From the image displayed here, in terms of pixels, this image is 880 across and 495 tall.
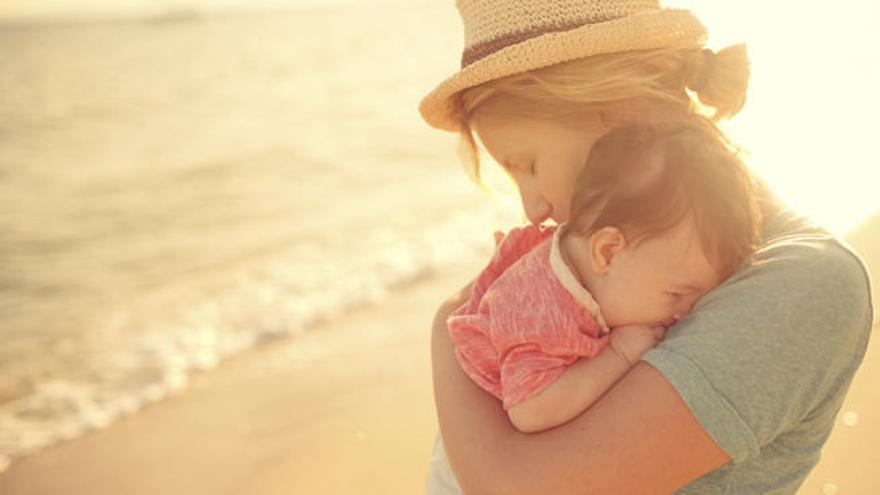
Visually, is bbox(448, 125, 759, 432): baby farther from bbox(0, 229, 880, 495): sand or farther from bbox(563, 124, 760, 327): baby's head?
bbox(0, 229, 880, 495): sand

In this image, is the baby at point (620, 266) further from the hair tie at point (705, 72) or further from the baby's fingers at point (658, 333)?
the hair tie at point (705, 72)

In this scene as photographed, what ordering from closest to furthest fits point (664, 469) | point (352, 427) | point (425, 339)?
1. point (664, 469)
2. point (352, 427)
3. point (425, 339)

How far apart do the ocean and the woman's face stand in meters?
3.66

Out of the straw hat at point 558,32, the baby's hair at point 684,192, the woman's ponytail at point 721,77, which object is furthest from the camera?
the woman's ponytail at point 721,77

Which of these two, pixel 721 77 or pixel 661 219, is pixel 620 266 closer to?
pixel 661 219

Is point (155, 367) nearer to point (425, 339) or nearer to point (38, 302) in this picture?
point (425, 339)

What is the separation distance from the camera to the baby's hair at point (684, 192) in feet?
5.49

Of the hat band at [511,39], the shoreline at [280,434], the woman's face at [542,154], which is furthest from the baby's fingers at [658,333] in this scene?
the shoreline at [280,434]

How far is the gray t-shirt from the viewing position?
1527mm

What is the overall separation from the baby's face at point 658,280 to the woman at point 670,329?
78 mm

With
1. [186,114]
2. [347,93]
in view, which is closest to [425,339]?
[186,114]

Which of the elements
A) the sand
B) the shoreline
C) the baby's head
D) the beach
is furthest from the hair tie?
the shoreline

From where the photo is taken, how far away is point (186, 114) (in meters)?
16.6

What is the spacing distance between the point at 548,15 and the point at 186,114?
51.4ft
